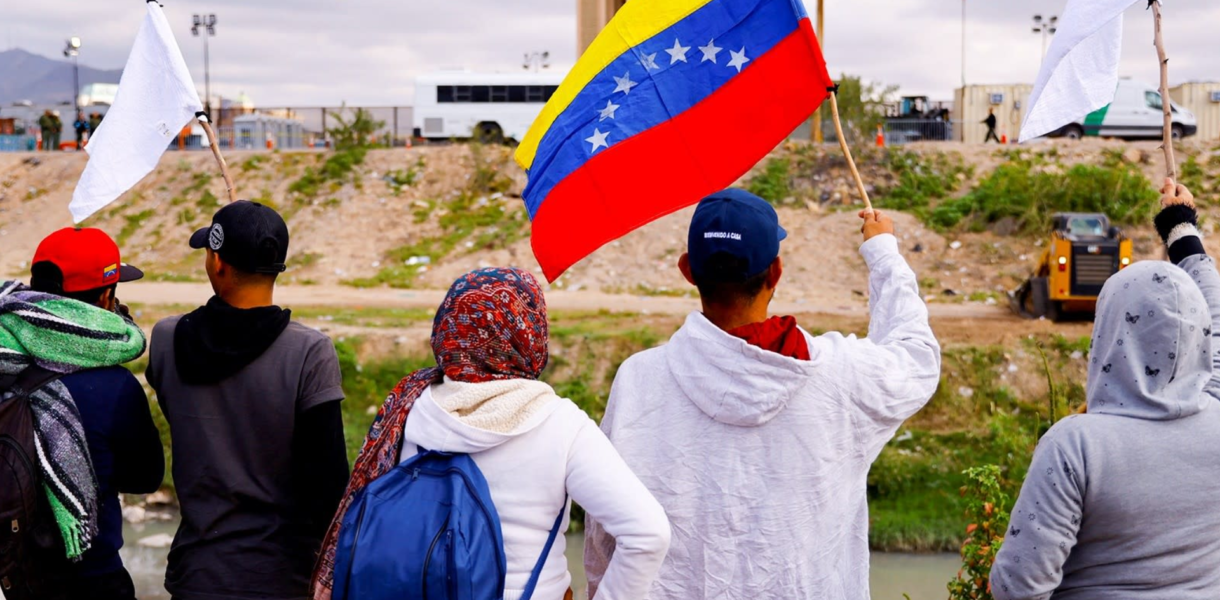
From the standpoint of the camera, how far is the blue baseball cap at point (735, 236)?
2635 millimetres

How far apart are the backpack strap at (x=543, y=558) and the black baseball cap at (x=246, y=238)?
1.07 m

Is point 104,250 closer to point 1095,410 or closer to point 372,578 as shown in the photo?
point 372,578

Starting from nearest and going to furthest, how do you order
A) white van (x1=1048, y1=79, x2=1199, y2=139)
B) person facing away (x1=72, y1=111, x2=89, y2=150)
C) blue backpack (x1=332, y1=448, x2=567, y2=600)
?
blue backpack (x1=332, y1=448, x2=567, y2=600)
white van (x1=1048, y1=79, x2=1199, y2=139)
person facing away (x1=72, y1=111, x2=89, y2=150)

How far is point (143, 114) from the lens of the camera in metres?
4.66

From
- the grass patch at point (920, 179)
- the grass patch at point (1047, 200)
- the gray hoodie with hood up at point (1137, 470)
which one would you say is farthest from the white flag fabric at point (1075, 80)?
the grass patch at point (920, 179)

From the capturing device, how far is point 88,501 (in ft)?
10.7

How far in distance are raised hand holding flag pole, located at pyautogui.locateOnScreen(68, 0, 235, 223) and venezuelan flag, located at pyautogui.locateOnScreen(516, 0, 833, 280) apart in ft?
4.60

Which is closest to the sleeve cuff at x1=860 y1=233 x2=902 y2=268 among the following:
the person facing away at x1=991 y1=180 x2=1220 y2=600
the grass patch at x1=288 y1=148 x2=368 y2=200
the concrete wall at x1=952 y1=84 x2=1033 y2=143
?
the person facing away at x1=991 y1=180 x2=1220 y2=600

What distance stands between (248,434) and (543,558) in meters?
0.99

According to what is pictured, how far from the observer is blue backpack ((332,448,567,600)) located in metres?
2.41

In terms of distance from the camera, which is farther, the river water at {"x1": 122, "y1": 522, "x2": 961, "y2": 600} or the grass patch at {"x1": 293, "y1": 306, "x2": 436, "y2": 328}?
the grass patch at {"x1": 293, "y1": 306, "x2": 436, "y2": 328}

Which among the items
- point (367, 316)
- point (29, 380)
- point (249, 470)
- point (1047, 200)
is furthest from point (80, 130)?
point (249, 470)

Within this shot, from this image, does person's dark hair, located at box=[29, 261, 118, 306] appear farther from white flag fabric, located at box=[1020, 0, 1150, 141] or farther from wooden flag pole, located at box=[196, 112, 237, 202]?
white flag fabric, located at box=[1020, 0, 1150, 141]

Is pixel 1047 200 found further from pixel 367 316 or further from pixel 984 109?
pixel 367 316
